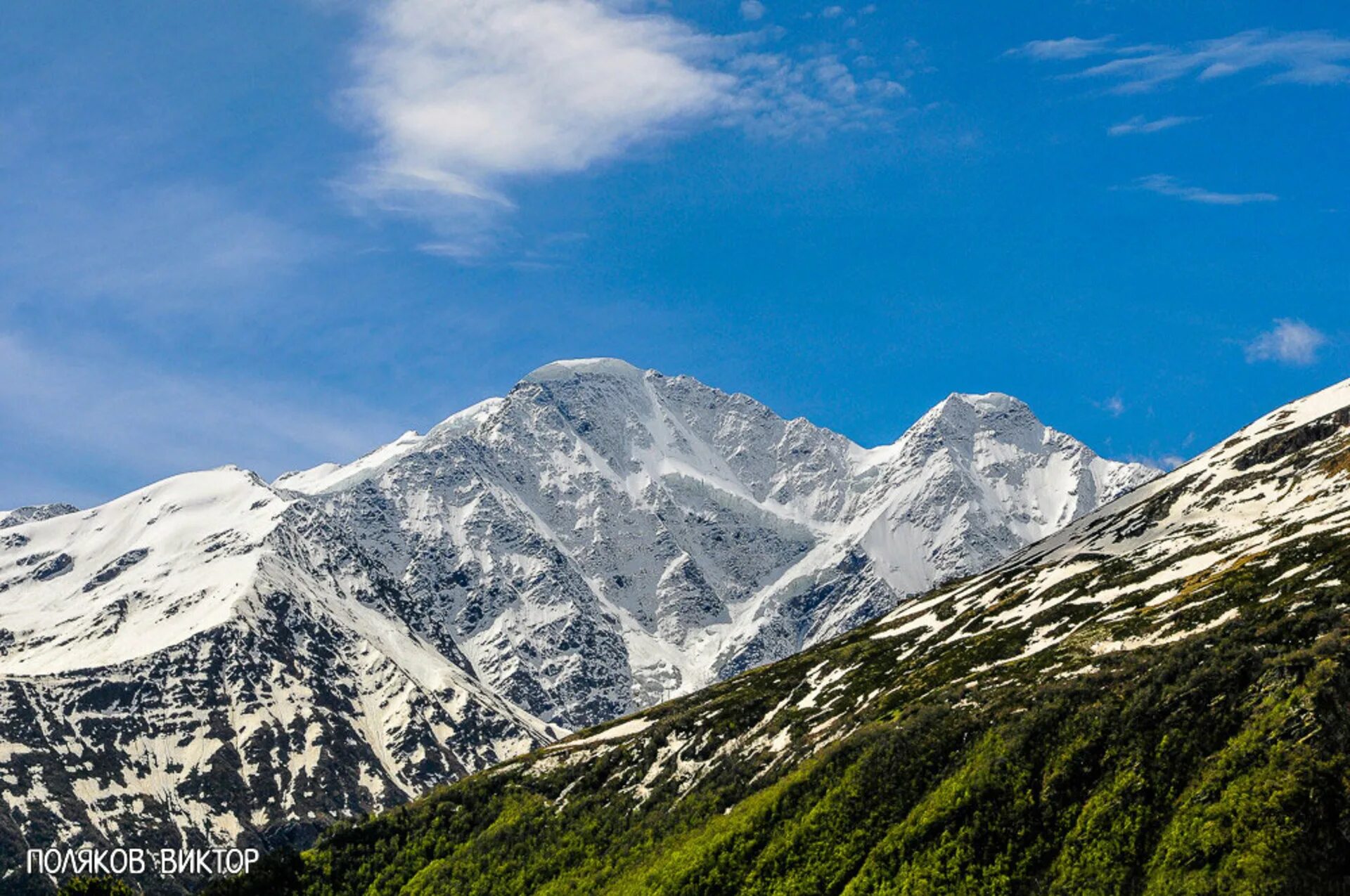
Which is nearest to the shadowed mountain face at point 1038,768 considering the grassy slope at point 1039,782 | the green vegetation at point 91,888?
the grassy slope at point 1039,782

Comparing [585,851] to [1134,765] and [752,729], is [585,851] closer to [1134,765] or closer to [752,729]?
[752,729]

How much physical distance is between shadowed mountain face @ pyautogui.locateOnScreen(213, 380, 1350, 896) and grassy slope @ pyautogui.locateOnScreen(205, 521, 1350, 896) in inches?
10.0

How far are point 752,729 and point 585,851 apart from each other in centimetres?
2976

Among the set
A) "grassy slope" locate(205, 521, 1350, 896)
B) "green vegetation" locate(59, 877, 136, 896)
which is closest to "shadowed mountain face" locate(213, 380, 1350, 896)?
"grassy slope" locate(205, 521, 1350, 896)

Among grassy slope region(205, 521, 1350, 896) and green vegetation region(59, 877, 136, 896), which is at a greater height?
green vegetation region(59, 877, 136, 896)

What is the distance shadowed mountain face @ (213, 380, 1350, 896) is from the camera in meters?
104

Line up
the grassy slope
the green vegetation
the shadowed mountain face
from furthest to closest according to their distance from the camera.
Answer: the green vegetation, the shadowed mountain face, the grassy slope

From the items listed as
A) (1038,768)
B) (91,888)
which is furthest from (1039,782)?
(91,888)

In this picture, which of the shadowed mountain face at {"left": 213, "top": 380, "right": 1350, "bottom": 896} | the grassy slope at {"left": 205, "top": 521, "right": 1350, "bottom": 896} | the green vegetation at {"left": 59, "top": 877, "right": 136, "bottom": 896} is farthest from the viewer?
the green vegetation at {"left": 59, "top": 877, "right": 136, "bottom": 896}

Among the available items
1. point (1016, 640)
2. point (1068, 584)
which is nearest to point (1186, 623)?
point (1016, 640)

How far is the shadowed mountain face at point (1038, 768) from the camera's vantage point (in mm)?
104188

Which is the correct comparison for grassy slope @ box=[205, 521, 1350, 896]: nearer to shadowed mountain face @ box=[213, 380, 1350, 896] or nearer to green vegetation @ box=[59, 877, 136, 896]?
shadowed mountain face @ box=[213, 380, 1350, 896]

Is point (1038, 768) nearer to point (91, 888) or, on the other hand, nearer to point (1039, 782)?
point (1039, 782)

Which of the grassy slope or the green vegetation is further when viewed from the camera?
the green vegetation
